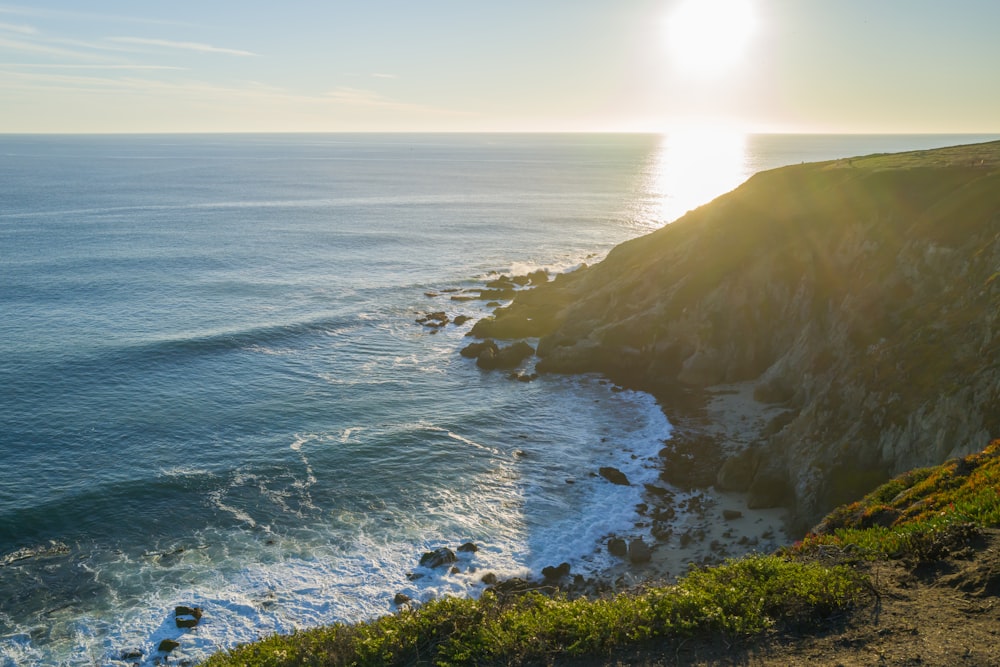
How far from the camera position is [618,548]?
30719 mm

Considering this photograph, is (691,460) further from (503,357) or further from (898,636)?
(898,636)

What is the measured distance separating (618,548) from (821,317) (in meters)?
23.3

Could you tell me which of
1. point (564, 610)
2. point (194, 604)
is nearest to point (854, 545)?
point (564, 610)

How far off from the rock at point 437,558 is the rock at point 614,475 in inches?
432

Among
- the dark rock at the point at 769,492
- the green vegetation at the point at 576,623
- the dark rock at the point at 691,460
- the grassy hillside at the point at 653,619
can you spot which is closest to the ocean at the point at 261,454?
the dark rock at the point at 691,460

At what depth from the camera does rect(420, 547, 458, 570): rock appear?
29641 mm

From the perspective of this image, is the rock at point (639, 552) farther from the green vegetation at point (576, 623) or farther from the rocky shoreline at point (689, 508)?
the green vegetation at point (576, 623)

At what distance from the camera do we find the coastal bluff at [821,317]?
30.8 m

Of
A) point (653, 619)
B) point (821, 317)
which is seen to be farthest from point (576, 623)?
point (821, 317)

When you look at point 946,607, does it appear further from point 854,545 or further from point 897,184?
point 897,184

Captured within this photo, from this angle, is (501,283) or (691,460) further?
(501,283)

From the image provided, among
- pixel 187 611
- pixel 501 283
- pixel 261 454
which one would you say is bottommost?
pixel 187 611

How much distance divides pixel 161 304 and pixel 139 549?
1779 inches

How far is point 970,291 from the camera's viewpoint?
34719mm
